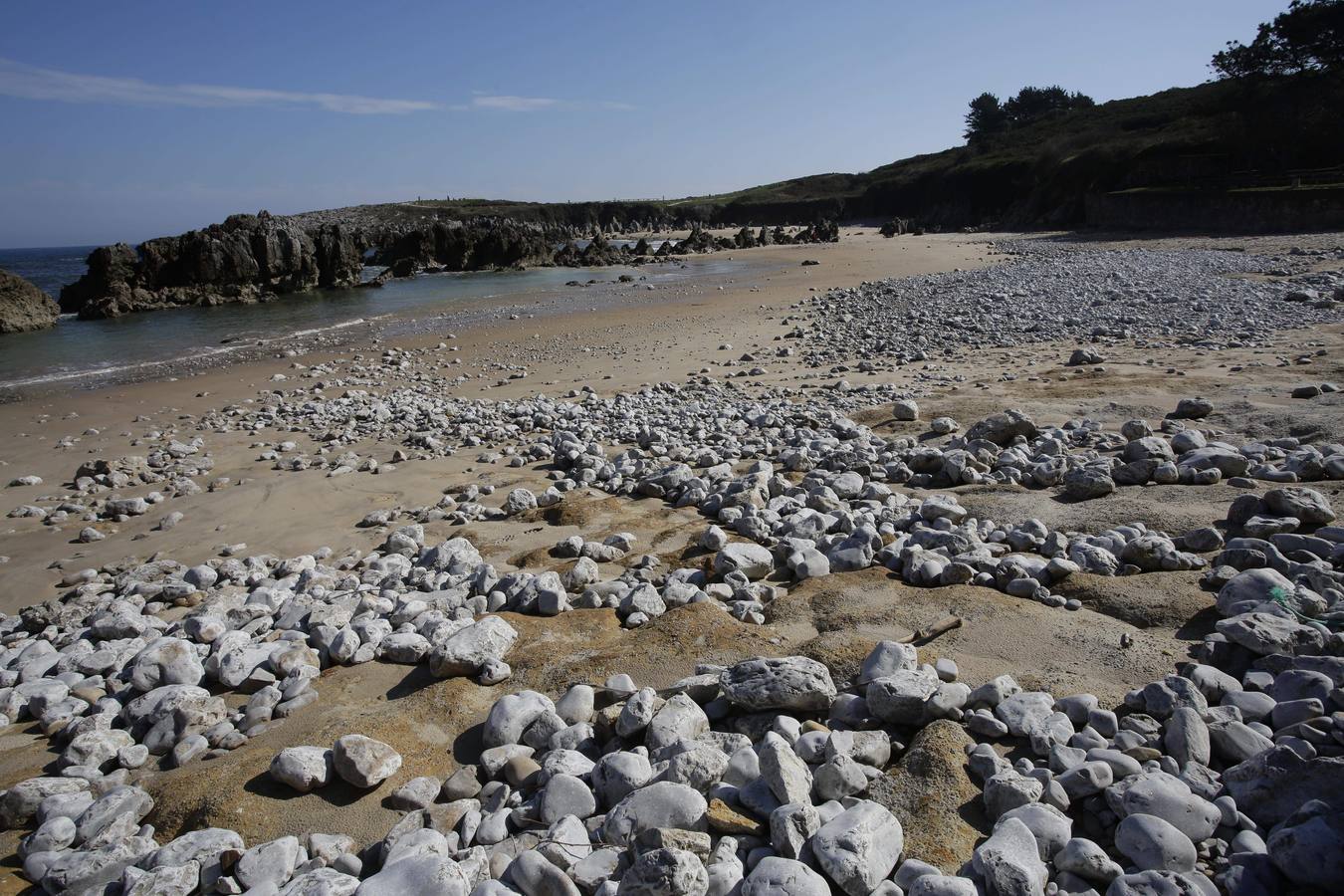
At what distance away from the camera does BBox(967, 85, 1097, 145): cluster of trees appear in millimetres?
83512

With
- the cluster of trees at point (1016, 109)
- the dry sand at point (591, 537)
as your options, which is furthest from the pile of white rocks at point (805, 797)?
the cluster of trees at point (1016, 109)

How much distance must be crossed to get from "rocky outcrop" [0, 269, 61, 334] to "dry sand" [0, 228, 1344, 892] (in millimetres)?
15666

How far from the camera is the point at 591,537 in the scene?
547 centimetres

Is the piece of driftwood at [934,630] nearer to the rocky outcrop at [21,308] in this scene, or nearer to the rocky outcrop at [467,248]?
the rocky outcrop at [21,308]

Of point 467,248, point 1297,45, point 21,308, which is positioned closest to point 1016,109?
point 1297,45

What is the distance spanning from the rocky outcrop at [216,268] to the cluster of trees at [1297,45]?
4781 centimetres

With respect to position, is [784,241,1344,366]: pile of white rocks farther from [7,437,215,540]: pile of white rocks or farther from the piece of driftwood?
[7,437,215,540]: pile of white rocks

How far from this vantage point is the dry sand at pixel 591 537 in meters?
3.05

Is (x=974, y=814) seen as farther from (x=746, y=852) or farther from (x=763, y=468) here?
(x=763, y=468)

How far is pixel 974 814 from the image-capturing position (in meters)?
2.32

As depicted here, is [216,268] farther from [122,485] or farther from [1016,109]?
[1016,109]

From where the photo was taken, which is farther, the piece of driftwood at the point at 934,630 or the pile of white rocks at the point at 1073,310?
the pile of white rocks at the point at 1073,310

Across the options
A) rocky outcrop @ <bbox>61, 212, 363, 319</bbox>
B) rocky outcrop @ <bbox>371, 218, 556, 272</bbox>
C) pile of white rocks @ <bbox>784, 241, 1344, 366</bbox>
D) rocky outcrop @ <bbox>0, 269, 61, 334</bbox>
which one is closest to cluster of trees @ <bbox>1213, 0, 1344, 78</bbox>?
pile of white rocks @ <bbox>784, 241, 1344, 366</bbox>

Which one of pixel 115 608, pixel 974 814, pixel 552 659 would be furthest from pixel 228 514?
pixel 974 814
